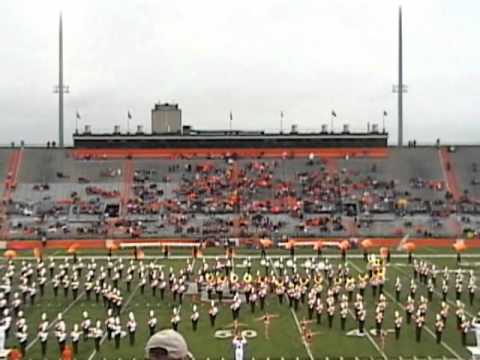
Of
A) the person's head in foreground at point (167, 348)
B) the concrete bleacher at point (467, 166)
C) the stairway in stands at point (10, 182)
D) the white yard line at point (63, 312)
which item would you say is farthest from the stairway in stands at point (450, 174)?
the person's head in foreground at point (167, 348)

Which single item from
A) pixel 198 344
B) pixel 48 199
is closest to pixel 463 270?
pixel 198 344

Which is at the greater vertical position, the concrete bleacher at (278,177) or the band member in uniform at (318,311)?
the concrete bleacher at (278,177)

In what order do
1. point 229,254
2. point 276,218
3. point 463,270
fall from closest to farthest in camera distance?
point 463,270 < point 229,254 < point 276,218

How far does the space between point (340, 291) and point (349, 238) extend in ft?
57.9

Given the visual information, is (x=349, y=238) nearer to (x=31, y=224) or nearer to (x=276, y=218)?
(x=276, y=218)

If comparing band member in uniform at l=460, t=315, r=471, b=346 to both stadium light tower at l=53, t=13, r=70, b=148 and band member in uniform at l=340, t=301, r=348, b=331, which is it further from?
stadium light tower at l=53, t=13, r=70, b=148

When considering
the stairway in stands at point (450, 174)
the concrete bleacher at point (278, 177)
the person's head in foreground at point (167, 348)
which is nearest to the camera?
the person's head in foreground at point (167, 348)

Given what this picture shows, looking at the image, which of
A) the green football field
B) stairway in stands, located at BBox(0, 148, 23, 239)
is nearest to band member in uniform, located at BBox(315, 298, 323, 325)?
the green football field

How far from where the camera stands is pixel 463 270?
29.0 m

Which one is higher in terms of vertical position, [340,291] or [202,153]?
[202,153]

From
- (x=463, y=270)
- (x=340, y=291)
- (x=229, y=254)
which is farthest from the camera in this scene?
(x=229, y=254)

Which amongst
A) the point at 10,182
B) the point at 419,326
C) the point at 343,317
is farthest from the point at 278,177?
the point at 419,326

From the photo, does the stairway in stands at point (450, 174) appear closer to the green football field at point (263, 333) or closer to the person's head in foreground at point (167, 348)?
the green football field at point (263, 333)

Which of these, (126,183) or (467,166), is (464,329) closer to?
(126,183)
